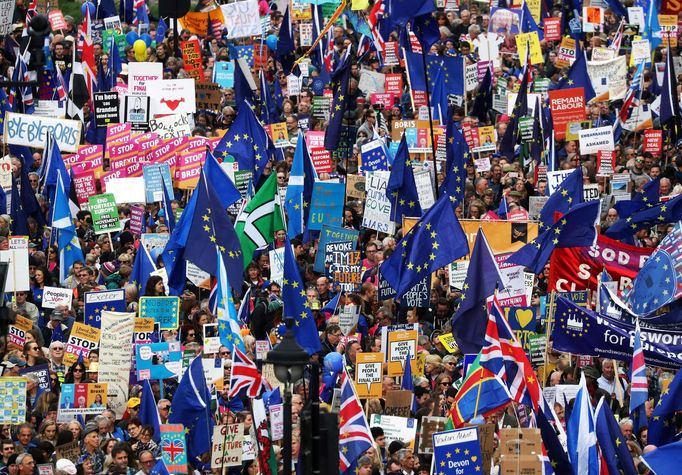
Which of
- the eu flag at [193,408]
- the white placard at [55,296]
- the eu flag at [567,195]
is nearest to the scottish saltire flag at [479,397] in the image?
the eu flag at [193,408]

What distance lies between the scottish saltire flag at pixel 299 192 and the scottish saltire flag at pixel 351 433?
26.8ft

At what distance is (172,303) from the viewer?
23.2m

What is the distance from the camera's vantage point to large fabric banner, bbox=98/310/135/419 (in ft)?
71.6

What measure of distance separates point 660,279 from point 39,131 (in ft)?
34.5

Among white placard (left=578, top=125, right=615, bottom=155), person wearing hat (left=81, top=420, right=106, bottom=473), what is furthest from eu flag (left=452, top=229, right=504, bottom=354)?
white placard (left=578, top=125, right=615, bottom=155)

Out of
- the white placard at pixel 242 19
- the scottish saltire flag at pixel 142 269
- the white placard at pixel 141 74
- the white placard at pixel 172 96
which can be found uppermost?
the white placard at pixel 242 19

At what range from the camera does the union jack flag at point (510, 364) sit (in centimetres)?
2009

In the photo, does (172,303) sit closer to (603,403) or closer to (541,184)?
(603,403)

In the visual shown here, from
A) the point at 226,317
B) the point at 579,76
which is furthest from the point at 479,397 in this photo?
the point at 579,76

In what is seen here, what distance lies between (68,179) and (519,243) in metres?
6.10

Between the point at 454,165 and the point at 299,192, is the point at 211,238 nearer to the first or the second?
the point at 299,192

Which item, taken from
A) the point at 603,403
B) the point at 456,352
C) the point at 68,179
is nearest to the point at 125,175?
the point at 68,179

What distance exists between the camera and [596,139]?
98.1 feet

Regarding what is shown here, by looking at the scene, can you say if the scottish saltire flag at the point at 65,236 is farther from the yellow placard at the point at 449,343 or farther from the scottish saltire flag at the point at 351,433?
the scottish saltire flag at the point at 351,433
